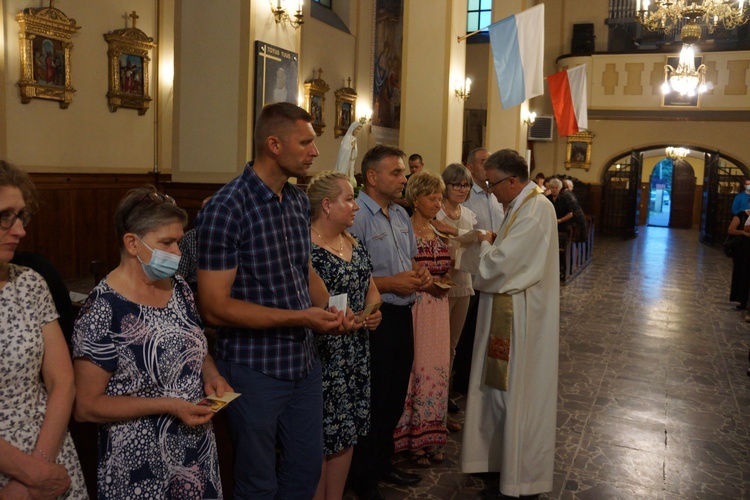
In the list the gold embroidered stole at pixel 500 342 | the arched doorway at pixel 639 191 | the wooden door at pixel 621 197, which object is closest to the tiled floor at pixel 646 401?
the gold embroidered stole at pixel 500 342

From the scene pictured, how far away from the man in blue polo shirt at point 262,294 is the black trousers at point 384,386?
3.25 feet

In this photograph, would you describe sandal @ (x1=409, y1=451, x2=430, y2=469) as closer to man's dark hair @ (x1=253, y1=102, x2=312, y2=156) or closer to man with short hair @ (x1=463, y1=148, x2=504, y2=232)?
man with short hair @ (x1=463, y1=148, x2=504, y2=232)

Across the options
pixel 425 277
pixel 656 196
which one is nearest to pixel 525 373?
pixel 425 277

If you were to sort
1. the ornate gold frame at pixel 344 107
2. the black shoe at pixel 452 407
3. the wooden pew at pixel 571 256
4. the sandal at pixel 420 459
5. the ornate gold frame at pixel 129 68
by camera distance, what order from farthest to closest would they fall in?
the ornate gold frame at pixel 344 107, the wooden pew at pixel 571 256, the ornate gold frame at pixel 129 68, the black shoe at pixel 452 407, the sandal at pixel 420 459

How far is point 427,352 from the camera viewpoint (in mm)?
3896

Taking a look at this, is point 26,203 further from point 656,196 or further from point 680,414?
point 656,196

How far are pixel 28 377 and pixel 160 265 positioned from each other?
0.48 metres

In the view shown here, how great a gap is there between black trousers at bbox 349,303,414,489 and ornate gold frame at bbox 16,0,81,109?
6633 mm

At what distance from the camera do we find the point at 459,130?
370 inches

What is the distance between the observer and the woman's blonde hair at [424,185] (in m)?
3.89

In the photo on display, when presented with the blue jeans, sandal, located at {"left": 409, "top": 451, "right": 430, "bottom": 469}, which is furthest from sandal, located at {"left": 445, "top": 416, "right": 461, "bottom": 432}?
the blue jeans

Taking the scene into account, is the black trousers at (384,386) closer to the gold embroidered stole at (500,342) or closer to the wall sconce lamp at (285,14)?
the gold embroidered stole at (500,342)

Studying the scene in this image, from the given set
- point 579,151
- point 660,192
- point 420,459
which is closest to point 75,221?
point 420,459

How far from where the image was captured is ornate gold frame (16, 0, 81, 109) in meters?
7.90
